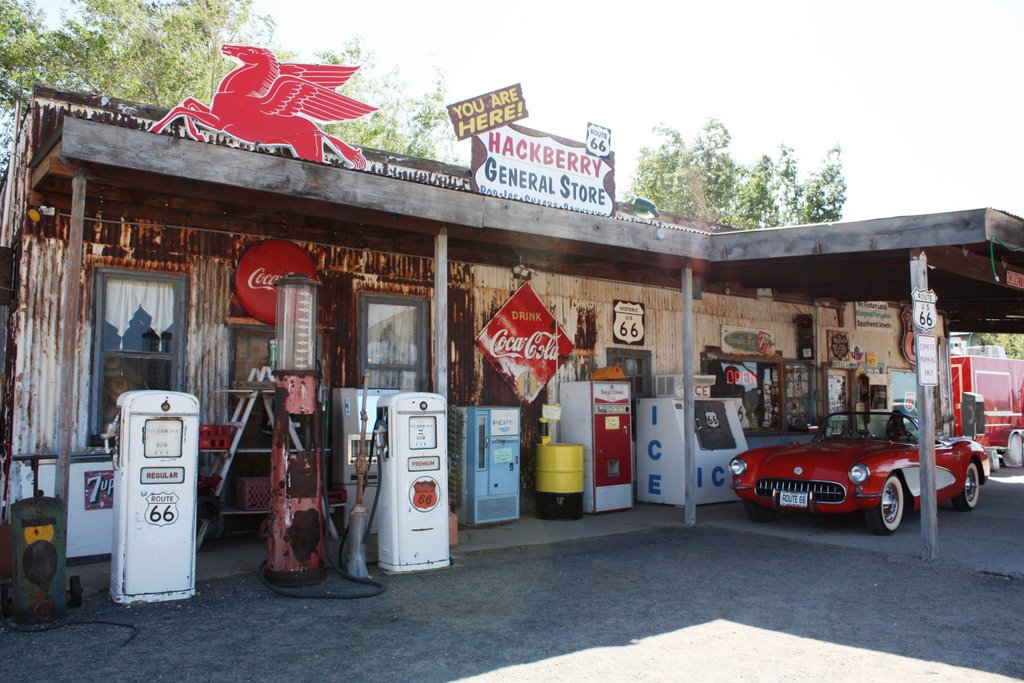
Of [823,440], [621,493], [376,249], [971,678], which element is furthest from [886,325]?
[971,678]

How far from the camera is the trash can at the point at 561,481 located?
33.4 feet

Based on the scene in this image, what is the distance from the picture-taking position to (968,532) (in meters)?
9.47

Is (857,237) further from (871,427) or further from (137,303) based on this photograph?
(137,303)

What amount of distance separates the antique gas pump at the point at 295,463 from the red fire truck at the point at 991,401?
53.2 ft

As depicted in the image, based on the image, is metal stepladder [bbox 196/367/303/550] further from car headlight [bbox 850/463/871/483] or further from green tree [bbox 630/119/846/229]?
green tree [bbox 630/119/846/229]

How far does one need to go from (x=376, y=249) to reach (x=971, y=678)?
289 inches

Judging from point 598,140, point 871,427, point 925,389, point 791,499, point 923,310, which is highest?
point 598,140

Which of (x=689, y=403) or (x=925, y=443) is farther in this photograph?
(x=689, y=403)

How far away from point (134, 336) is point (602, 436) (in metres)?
5.72

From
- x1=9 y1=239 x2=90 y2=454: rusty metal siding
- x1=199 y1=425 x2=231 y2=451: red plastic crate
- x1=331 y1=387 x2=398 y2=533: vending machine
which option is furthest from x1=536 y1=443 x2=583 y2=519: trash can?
x1=9 y1=239 x2=90 y2=454: rusty metal siding

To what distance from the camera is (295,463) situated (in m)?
6.58

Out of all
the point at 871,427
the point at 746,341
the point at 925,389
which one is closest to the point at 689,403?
the point at 871,427

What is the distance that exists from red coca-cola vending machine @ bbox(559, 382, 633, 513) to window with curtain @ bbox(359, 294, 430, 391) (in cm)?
205

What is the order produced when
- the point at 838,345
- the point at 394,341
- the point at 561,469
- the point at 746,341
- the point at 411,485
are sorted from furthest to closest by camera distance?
the point at 838,345
the point at 746,341
the point at 561,469
the point at 394,341
the point at 411,485
